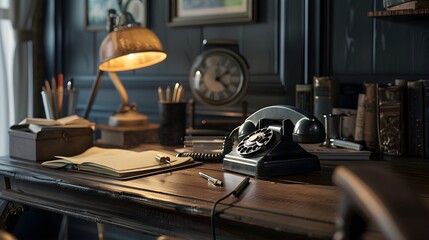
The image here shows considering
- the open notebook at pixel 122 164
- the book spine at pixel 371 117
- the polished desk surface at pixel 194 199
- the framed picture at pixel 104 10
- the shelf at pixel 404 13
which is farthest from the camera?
the framed picture at pixel 104 10

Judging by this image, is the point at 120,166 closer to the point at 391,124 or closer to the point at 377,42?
the point at 391,124

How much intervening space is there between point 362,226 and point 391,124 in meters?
1.13

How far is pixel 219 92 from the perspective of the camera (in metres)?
2.08

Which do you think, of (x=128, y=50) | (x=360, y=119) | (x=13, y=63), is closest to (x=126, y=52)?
(x=128, y=50)

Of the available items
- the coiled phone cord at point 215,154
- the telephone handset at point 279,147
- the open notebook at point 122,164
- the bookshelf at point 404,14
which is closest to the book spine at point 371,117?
the bookshelf at point 404,14

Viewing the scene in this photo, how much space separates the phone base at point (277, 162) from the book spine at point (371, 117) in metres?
0.38

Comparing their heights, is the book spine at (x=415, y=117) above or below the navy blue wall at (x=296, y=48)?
below

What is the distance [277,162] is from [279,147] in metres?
0.04

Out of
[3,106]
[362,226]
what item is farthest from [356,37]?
[3,106]

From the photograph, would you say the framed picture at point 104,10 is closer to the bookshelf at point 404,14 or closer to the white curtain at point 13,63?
the white curtain at point 13,63

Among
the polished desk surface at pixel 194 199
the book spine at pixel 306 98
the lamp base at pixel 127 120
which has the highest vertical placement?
the book spine at pixel 306 98

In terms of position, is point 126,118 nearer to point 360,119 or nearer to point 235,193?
point 360,119

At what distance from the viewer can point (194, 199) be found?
1.24 metres

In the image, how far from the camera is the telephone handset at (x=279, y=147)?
146 cm
